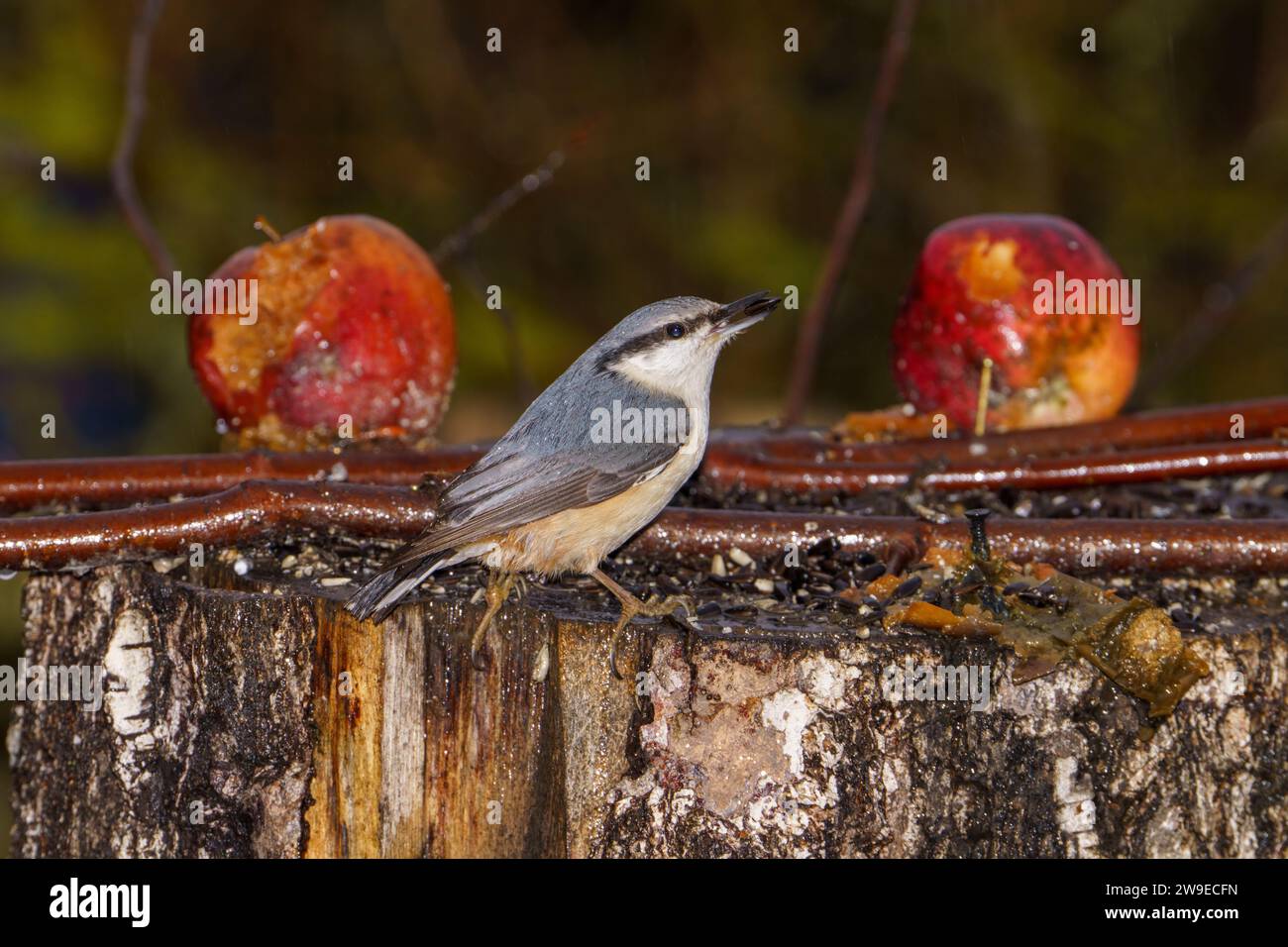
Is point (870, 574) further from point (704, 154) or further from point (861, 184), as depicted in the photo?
point (704, 154)

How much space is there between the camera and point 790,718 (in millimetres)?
2584

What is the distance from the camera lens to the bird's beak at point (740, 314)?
10.5 ft

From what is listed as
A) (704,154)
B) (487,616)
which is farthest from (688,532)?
(704,154)

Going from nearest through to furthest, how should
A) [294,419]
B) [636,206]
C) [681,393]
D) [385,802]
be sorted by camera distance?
[385,802]
[681,393]
[294,419]
[636,206]

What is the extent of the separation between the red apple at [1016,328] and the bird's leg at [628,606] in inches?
52.0

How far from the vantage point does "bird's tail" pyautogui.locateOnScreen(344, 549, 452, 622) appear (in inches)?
105

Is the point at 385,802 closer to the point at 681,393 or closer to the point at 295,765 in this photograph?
the point at 295,765

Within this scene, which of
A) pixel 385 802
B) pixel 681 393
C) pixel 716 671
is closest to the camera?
pixel 716 671

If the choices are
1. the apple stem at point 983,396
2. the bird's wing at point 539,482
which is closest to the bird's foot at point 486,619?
the bird's wing at point 539,482

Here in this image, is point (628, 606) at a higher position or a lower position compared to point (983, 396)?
lower

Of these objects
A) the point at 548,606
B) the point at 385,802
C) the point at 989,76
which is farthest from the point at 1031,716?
the point at 989,76

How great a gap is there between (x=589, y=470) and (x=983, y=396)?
1382 millimetres

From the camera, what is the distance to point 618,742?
2609 mm

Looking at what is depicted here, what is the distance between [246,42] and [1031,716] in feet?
19.3
